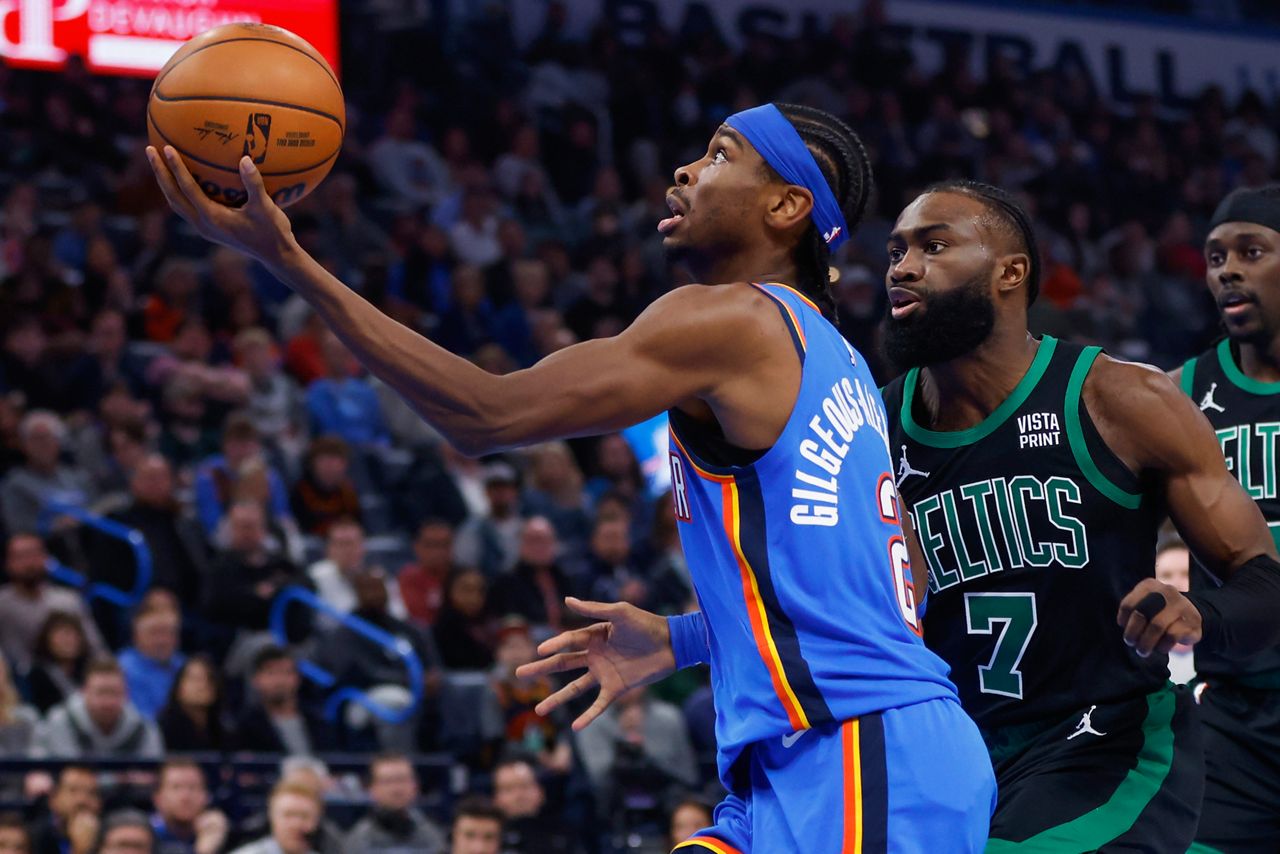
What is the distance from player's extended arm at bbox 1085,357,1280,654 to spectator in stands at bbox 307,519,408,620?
678cm

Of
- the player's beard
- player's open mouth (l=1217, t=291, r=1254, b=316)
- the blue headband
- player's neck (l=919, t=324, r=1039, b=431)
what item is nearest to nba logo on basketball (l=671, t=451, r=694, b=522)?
the blue headband

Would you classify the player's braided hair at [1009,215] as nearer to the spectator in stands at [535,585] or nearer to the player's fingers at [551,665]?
the player's fingers at [551,665]

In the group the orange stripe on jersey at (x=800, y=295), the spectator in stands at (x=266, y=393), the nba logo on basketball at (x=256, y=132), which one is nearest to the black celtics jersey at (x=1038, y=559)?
the orange stripe on jersey at (x=800, y=295)

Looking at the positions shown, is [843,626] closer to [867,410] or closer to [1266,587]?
[867,410]

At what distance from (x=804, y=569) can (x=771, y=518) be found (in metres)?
0.11

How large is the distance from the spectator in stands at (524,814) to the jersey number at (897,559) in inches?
218

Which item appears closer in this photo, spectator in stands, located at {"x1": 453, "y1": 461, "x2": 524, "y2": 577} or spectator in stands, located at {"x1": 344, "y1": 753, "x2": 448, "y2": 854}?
spectator in stands, located at {"x1": 344, "y1": 753, "x2": 448, "y2": 854}

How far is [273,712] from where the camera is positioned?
30.2 feet

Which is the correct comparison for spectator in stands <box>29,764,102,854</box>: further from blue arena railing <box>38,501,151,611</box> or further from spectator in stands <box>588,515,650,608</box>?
spectator in stands <box>588,515,650,608</box>

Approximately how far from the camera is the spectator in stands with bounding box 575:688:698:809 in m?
9.49

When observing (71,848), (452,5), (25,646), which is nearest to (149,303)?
(25,646)

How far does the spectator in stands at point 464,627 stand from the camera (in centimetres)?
1038

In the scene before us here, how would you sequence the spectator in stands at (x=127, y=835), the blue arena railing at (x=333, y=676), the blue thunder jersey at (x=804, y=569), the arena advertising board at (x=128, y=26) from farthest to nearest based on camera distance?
the arena advertising board at (x=128, y=26)
the blue arena railing at (x=333, y=676)
the spectator in stands at (x=127, y=835)
the blue thunder jersey at (x=804, y=569)

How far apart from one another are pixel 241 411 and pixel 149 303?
1.18 m
